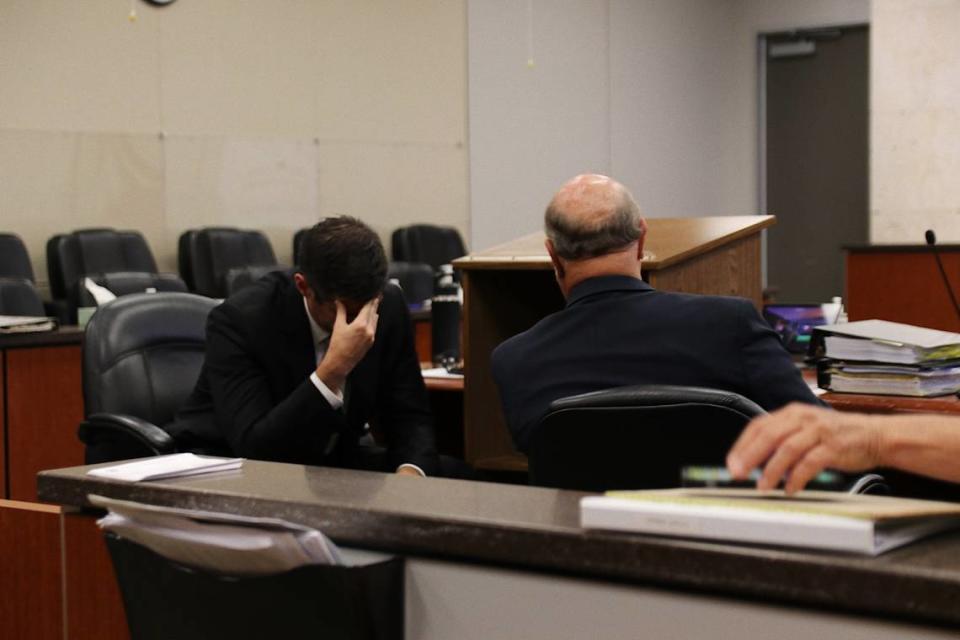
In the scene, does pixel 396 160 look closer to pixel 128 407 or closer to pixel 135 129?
pixel 135 129

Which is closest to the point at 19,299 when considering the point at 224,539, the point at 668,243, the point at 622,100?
the point at 668,243

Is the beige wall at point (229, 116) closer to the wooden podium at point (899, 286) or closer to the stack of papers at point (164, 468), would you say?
the wooden podium at point (899, 286)

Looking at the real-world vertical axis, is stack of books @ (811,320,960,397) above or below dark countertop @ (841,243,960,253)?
below

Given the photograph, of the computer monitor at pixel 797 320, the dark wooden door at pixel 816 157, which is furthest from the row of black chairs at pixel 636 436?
the dark wooden door at pixel 816 157

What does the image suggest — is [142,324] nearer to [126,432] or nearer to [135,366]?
[135,366]

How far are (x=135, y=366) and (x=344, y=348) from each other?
0.66 m

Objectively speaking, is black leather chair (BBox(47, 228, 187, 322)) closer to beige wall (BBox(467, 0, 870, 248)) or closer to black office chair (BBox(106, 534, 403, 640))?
beige wall (BBox(467, 0, 870, 248))

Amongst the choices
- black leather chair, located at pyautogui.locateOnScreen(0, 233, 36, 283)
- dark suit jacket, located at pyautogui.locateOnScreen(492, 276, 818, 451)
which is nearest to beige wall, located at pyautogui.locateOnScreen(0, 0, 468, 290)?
black leather chair, located at pyautogui.locateOnScreen(0, 233, 36, 283)

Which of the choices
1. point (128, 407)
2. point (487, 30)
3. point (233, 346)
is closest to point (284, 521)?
point (233, 346)

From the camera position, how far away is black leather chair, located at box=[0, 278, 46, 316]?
6289mm

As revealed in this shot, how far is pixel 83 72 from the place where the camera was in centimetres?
741

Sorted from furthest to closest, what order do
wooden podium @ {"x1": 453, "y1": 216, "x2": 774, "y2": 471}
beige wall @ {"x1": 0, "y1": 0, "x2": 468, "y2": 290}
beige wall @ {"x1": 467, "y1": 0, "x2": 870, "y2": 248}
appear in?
beige wall @ {"x1": 467, "y1": 0, "x2": 870, "y2": 248} < beige wall @ {"x1": 0, "y1": 0, "x2": 468, "y2": 290} < wooden podium @ {"x1": 453, "y1": 216, "x2": 774, "y2": 471}

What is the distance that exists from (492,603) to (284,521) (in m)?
0.23

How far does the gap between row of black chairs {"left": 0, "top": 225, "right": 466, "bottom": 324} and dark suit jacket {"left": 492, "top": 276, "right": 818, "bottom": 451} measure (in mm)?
4350
